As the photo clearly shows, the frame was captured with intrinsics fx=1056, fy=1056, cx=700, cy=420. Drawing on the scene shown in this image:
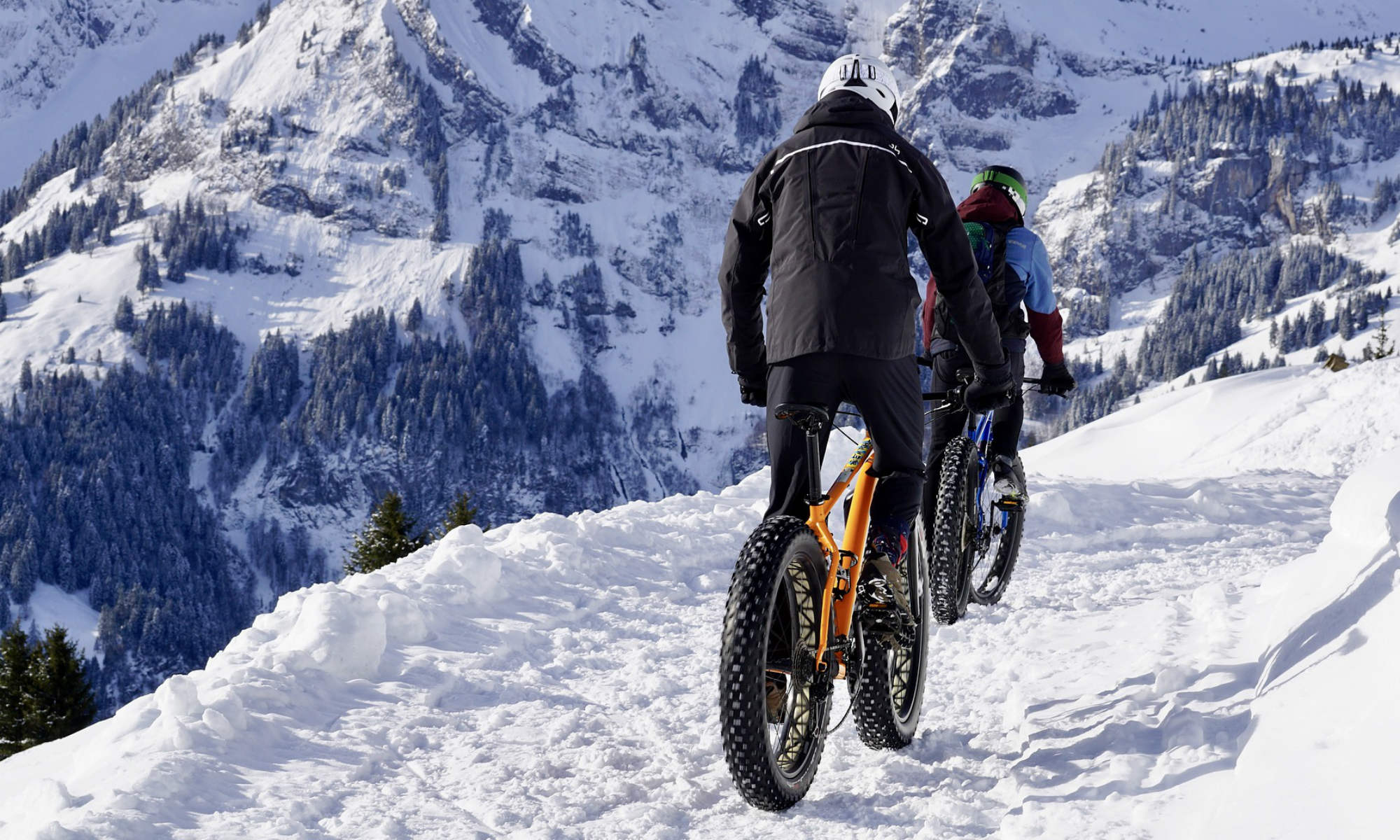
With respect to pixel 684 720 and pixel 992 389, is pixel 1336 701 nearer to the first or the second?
pixel 992 389

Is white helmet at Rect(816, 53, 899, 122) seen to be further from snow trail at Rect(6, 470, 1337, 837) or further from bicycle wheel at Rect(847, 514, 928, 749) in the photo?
snow trail at Rect(6, 470, 1337, 837)

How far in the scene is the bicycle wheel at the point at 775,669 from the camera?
370cm

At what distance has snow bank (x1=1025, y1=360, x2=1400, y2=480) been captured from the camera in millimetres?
19281

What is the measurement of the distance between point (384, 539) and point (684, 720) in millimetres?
33282

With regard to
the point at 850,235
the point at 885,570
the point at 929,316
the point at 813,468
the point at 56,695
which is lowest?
the point at 56,695

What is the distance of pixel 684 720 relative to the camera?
5242 millimetres

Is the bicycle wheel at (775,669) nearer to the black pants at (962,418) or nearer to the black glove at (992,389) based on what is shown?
the black glove at (992,389)

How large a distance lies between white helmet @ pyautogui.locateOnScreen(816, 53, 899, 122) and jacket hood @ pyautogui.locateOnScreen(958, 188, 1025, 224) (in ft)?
8.04

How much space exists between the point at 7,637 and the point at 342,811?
3779 centimetres

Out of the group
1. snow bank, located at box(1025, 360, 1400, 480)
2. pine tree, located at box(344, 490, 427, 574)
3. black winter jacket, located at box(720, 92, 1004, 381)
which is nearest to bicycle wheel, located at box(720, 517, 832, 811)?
black winter jacket, located at box(720, 92, 1004, 381)

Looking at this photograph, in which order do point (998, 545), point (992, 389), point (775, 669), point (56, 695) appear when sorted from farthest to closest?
1. point (56, 695)
2. point (998, 545)
3. point (992, 389)
4. point (775, 669)

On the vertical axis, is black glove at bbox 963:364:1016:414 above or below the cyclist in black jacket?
below

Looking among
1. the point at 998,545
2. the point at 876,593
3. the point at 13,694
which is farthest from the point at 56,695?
the point at 876,593

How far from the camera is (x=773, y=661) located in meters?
3.98
